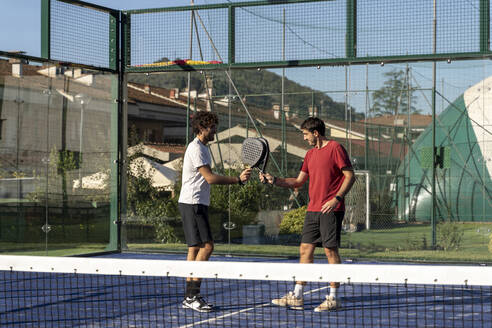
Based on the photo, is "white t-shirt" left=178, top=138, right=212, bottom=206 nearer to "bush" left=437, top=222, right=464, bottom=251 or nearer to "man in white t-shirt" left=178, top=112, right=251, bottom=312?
"man in white t-shirt" left=178, top=112, right=251, bottom=312

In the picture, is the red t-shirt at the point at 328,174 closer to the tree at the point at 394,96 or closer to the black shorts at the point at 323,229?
the black shorts at the point at 323,229

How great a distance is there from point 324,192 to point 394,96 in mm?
4564

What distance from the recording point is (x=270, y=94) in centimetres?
1115

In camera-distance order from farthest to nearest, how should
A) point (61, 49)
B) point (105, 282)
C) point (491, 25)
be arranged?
point (61, 49) → point (491, 25) → point (105, 282)

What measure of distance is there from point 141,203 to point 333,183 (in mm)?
5274

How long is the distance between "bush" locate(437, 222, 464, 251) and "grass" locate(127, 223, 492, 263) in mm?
70

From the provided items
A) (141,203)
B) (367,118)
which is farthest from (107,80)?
(367,118)

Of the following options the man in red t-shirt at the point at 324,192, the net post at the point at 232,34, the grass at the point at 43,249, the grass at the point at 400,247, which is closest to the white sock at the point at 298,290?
the man in red t-shirt at the point at 324,192

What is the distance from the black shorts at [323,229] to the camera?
22.6 ft

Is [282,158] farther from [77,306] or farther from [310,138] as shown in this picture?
[77,306]

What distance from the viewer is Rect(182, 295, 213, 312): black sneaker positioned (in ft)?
21.6

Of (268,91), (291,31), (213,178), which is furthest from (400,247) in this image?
(213,178)

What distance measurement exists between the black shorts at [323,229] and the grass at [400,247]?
12.7 ft

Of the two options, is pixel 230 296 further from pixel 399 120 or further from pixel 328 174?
pixel 399 120
